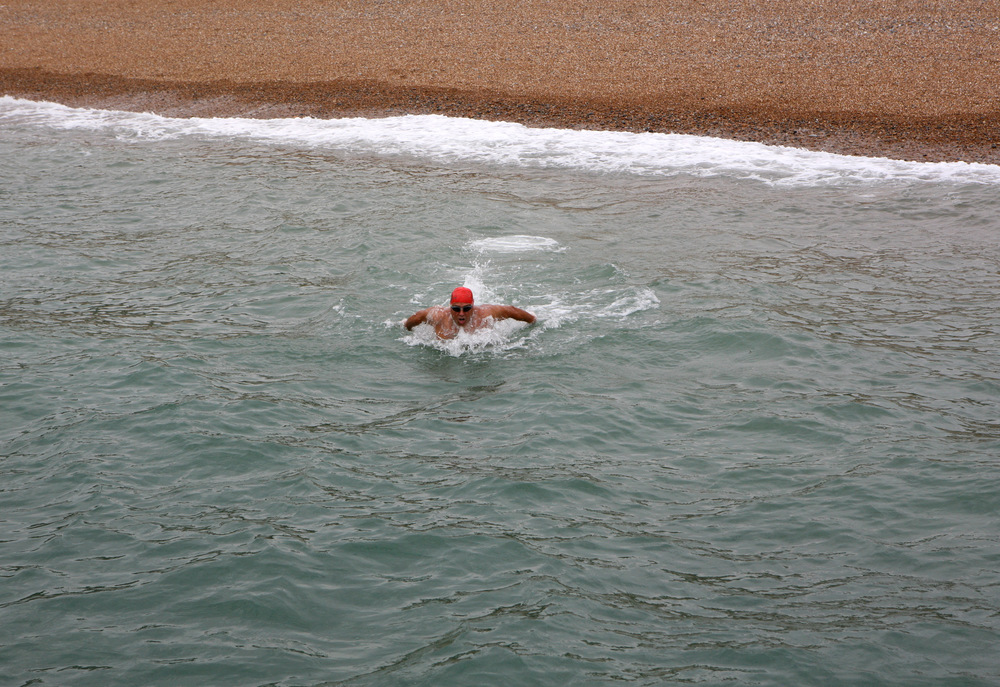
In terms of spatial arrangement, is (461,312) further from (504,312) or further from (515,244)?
(515,244)

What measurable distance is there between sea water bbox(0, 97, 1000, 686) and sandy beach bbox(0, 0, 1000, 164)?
339 cm

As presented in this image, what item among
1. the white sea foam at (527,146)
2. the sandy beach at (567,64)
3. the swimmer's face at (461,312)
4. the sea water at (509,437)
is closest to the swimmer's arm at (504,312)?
the sea water at (509,437)

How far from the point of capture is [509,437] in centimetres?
840

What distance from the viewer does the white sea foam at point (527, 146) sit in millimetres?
16141

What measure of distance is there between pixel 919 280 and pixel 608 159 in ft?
23.3

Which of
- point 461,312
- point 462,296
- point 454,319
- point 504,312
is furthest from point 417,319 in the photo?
point 504,312

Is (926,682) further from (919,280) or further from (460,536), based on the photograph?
(919,280)

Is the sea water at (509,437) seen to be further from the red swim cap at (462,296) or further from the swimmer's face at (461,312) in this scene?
the red swim cap at (462,296)

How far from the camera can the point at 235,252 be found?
13.3 metres

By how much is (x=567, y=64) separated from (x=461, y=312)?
13.4m

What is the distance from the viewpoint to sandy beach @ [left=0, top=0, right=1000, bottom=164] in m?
18.4

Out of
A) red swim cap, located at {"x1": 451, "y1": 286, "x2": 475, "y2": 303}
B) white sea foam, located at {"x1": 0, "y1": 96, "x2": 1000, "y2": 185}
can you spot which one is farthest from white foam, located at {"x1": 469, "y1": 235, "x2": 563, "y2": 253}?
white sea foam, located at {"x1": 0, "y1": 96, "x2": 1000, "y2": 185}

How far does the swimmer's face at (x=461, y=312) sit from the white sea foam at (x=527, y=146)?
7.75 meters

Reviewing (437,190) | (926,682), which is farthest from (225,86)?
(926,682)
